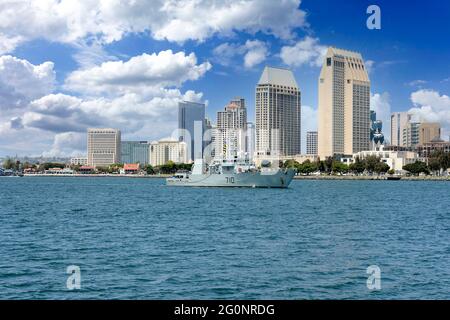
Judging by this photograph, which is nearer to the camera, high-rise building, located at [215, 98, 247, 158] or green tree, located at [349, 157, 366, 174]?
high-rise building, located at [215, 98, 247, 158]

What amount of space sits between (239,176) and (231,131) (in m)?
21.8

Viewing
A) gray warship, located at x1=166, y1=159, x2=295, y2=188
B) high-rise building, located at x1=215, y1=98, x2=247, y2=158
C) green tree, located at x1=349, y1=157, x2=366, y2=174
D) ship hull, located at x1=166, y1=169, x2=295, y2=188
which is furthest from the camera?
green tree, located at x1=349, y1=157, x2=366, y2=174

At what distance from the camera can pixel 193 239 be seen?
2420 centimetres

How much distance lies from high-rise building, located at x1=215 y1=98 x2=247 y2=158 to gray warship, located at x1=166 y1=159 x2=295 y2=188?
2342 mm

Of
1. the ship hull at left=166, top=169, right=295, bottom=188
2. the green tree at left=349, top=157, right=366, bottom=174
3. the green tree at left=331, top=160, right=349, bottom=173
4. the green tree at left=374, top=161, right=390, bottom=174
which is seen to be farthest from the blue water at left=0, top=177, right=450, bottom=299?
the green tree at left=331, top=160, right=349, bottom=173

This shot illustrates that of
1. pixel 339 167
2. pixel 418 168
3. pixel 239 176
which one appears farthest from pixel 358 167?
pixel 239 176

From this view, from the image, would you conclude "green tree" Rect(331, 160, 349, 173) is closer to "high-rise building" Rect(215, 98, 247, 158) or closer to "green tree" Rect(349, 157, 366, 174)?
"green tree" Rect(349, 157, 366, 174)

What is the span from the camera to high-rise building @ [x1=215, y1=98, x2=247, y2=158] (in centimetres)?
9438

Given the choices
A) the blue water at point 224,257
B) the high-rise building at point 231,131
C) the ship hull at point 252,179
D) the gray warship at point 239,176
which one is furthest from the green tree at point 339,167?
the blue water at point 224,257

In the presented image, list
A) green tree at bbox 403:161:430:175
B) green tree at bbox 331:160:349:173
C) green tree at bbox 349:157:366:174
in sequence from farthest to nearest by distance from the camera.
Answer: green tree at bbox 331:160:349:173 < green tree at bbox 349:157:366:174 < green tree at bbox 403:161:430:175

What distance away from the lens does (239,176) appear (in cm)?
8631
